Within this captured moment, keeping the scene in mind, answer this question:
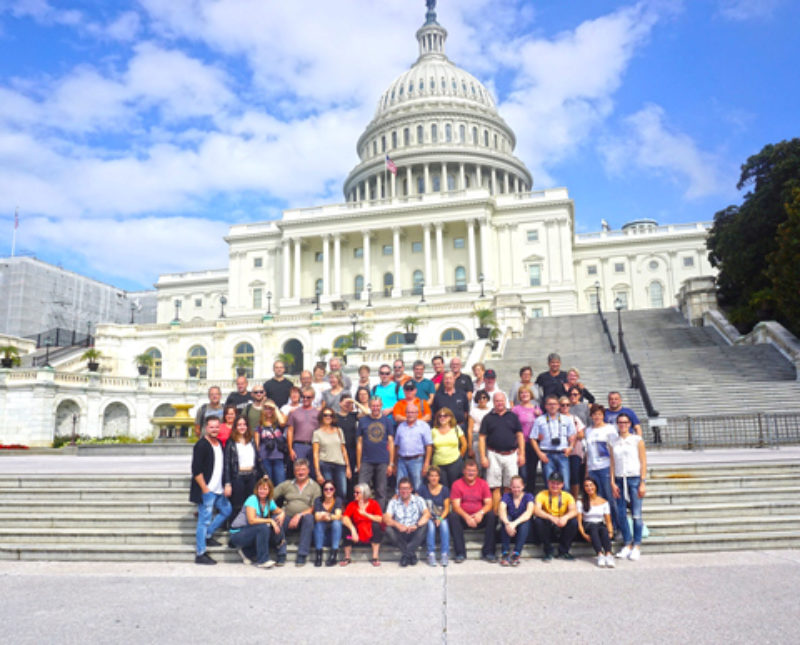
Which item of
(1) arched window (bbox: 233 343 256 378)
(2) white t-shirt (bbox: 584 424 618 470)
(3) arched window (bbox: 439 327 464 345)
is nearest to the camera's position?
(2) white t-shirt (bbox: 584 424 618 470)

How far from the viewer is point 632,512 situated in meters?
8.74

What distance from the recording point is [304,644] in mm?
5570

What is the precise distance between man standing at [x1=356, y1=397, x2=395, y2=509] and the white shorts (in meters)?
1.43

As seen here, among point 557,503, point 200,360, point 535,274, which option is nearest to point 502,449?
point 557,503

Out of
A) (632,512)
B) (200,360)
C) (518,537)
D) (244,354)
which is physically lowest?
(518,537)

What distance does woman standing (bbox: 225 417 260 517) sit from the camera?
9.30 meters

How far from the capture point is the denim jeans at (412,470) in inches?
369

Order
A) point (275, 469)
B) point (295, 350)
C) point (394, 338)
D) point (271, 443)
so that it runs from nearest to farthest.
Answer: point (271, 443) < point (275, 469) < point (394, 338) < point (295, 350)

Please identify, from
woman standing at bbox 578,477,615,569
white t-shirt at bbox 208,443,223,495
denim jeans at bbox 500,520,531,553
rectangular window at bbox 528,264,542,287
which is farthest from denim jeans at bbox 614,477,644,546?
rectangular window at bbox 528,264,542,287

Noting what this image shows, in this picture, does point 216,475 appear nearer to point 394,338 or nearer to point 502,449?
point 502,449

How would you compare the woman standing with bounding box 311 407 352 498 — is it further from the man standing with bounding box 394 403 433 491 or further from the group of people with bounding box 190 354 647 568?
the man standing with bounding box 394 403 433 491

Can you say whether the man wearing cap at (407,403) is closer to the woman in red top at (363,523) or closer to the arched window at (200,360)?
the woman in red top at (363,523)

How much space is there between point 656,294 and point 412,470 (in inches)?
2850

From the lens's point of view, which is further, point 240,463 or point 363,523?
point 240,463
